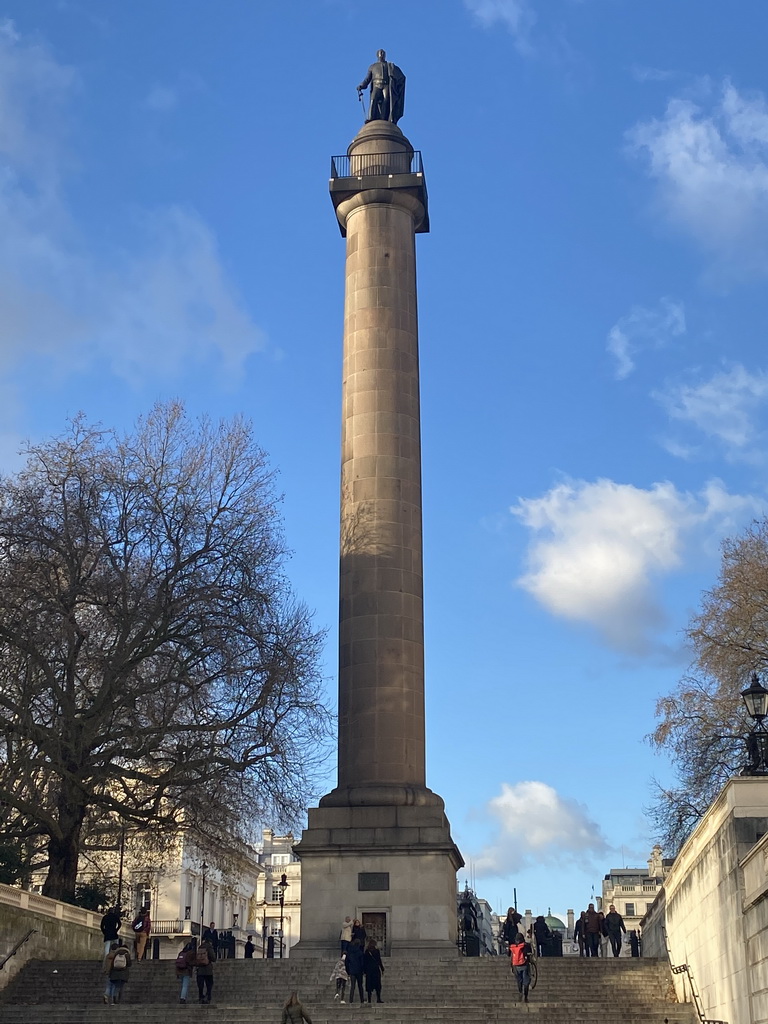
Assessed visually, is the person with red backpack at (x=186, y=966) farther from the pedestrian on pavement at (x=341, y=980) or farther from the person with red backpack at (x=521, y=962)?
the person with red backpack at (x=521, y=962)

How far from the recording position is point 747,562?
3959 centimetres

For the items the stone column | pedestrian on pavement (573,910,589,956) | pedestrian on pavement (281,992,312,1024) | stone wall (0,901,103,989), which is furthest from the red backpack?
stone wall (0,901,103,989)

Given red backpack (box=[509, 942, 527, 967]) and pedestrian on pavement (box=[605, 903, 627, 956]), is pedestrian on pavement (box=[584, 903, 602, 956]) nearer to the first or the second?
pedestrian on pavement (box=[605, 903, 627, 956])

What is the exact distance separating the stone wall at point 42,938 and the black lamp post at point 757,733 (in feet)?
53.0

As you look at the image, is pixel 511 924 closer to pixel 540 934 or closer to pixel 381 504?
pixel 540 934

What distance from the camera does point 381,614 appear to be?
113ft

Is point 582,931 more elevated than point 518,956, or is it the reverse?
point 582,931

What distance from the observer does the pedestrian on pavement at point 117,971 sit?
24781 mm

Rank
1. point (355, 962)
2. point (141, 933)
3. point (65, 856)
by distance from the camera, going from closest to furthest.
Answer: point (355, 962) → point (141, 933) → point (65, 856)

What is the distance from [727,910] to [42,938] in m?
16.7

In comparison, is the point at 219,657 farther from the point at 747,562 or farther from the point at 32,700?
the point at 747,562

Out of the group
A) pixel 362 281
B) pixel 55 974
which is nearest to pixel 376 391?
pixel 362 281

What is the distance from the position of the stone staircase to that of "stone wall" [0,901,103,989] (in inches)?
15.6

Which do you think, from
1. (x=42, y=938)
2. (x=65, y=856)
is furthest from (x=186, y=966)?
(x=65, y=856)
